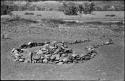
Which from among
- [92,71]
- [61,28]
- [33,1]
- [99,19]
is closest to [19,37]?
[61,28]

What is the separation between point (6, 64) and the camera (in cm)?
1485

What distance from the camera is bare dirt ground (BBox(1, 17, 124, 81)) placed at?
1319 cm

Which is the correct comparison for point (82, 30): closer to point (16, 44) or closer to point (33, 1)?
point (16, 44)

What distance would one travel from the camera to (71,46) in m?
19.0

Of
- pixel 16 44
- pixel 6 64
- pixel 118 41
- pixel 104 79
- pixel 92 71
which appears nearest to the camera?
pixel 104 79

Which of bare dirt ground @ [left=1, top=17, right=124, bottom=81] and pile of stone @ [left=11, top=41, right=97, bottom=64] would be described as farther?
pile of stone @ [left=11, top=41, right=97, bottom=64]

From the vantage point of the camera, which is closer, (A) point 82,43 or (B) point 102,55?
(B) point 102,55

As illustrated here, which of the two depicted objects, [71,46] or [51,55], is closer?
[51,55]

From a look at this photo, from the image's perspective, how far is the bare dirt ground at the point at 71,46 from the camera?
43.3 ft

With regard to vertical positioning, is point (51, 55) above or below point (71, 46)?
above

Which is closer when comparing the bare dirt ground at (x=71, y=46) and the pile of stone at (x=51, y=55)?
the bare dirt ground at (x=71, y=46)

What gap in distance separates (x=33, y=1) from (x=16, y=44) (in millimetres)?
37939

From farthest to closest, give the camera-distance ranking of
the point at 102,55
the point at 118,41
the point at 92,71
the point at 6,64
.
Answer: the point at 118,41 < the point at 102,55 < the point at 6,64 < the point at 92,71

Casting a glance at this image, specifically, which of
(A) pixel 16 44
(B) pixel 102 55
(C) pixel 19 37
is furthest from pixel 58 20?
(B) pixel 102 55
